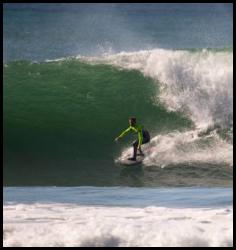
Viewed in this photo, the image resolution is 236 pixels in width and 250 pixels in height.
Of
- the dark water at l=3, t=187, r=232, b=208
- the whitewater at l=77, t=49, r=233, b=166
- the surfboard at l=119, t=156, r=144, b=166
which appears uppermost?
the whitewater at l=77, t=49, r=233, b=166

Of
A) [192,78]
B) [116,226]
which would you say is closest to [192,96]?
[192,78]

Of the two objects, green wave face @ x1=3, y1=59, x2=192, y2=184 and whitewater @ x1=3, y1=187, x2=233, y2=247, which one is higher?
green wave face @ x1=3, y1=59, x2=192, y2=184

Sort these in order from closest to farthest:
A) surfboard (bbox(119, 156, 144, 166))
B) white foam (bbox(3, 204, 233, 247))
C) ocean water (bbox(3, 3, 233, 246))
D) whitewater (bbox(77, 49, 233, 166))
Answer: white foam (bbox(3, 204, 233, 247)) < ocean water (bbox(3, 3, 233, 246)) < surfboard (bbox(119, 156, 144, 166)) < whitewater (bbox(77, 49, 233, 166))

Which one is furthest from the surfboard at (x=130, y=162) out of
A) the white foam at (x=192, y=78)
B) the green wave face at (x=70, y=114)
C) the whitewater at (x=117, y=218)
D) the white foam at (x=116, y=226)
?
the white foam at (x=116, y=226)

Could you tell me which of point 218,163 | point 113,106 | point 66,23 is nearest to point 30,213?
point 218,163

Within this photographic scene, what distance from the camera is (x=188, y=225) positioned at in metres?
10.6

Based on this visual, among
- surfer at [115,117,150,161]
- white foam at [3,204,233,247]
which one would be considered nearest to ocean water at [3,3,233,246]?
white foam at [3,204,233,247]

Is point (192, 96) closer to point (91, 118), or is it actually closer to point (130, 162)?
point (91, 118)

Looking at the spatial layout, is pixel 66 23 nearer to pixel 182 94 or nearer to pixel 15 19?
pixel 15 19

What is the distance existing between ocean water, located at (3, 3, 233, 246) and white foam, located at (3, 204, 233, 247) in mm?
14

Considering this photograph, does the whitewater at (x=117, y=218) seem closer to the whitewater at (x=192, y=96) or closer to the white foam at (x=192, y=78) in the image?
the whitewater at (x=192, y=96)

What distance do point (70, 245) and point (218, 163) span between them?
6098mm

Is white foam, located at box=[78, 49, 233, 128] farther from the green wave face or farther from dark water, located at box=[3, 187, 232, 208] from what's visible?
dark water, located at box=[3, 187, 232, 208]

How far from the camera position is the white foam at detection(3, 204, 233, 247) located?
33.1 feet
